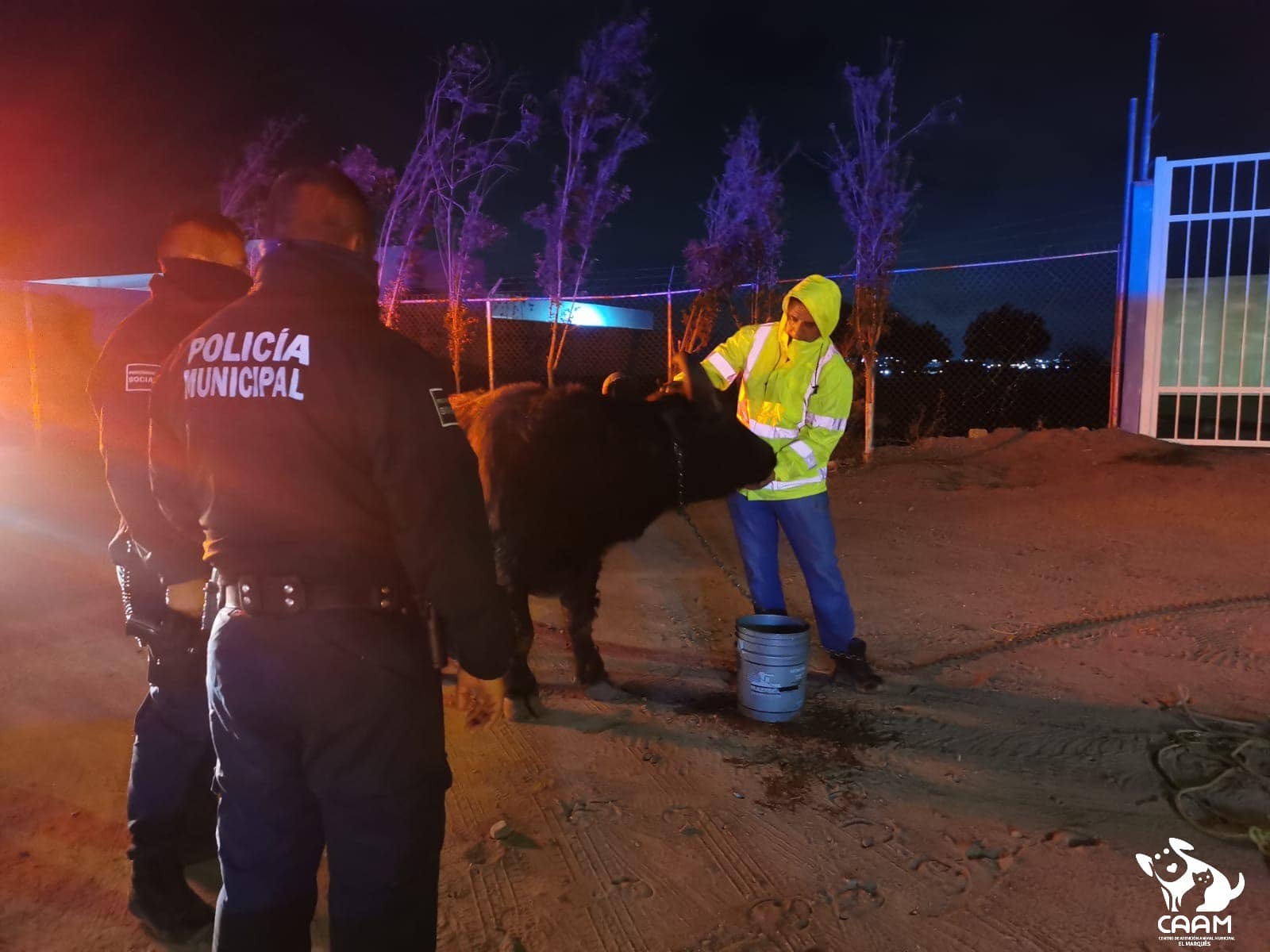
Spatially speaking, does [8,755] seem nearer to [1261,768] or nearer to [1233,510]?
[1261,768]

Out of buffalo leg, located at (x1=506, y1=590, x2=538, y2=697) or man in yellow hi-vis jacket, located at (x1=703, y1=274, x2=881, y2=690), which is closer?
buffalo leg, located at (x1=506, y1=590, x2=538, y2=697)

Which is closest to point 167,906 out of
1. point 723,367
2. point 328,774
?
point 328,774

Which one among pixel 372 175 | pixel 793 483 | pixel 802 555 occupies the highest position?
pixel 372 175

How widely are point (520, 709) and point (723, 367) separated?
232 cm

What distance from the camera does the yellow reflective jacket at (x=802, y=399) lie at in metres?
4.67

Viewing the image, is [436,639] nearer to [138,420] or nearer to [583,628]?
[138,420]

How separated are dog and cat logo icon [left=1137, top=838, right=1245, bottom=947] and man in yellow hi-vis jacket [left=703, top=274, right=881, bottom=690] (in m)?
1.74

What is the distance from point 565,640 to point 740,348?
2.33 meters

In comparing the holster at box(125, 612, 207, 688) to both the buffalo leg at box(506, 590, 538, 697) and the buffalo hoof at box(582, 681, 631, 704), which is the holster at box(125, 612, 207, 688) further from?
the buffalo hoof at box(582, 681, 631, 704)

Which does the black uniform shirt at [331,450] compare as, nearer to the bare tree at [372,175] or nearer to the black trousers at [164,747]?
the black trousers at [164,747]

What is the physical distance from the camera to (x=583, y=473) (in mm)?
4367

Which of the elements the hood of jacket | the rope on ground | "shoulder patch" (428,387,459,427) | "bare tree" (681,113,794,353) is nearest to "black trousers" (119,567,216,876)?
"shoulder patch" (428,387,459,427)

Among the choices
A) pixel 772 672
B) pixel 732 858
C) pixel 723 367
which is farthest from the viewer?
pixel 723 367

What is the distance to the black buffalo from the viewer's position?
13.9 ft
